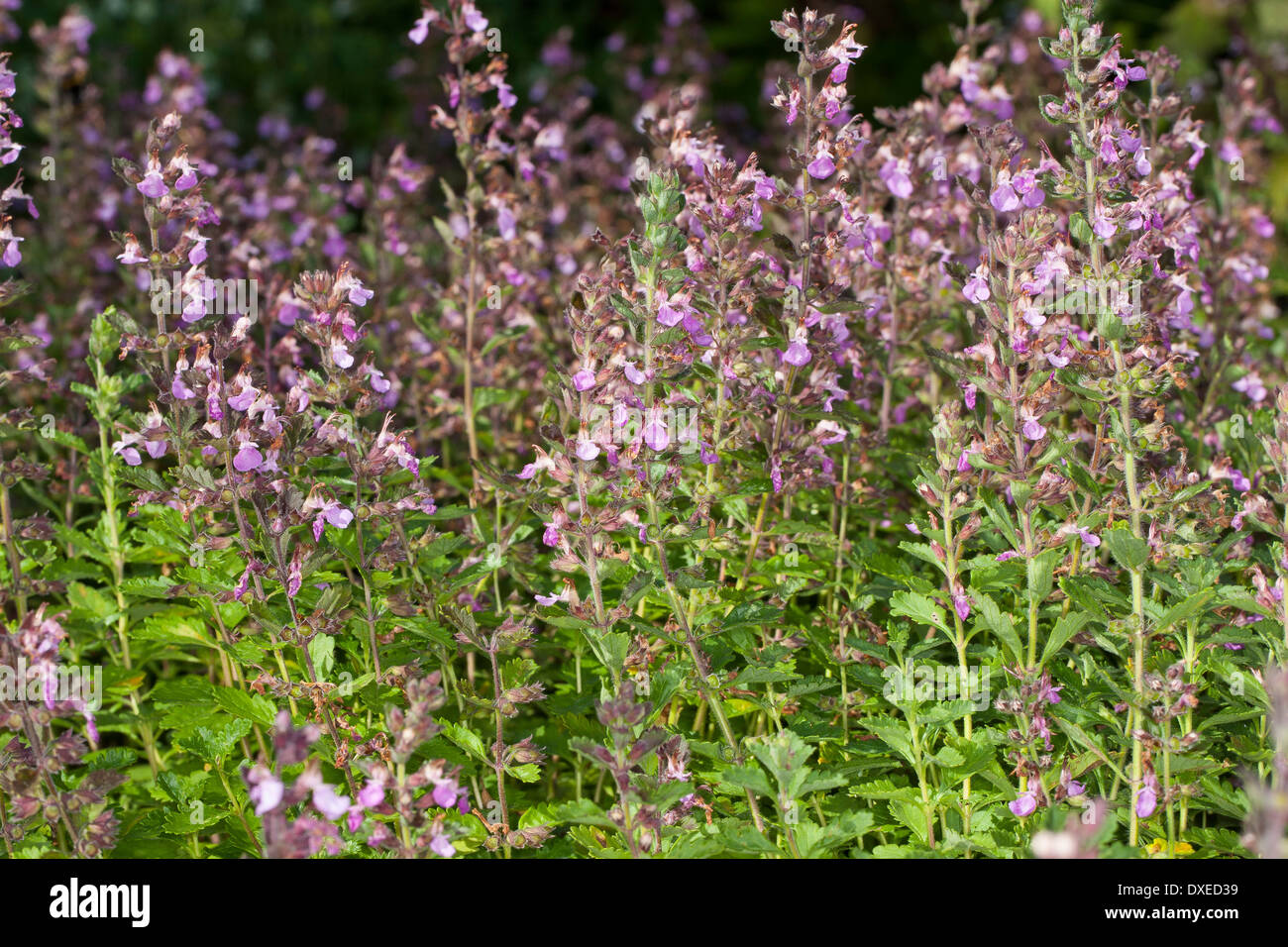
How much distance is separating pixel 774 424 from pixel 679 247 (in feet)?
1.80

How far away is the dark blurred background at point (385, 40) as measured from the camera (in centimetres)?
1005

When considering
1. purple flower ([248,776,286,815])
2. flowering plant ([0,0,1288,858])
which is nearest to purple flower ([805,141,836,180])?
flowering plant ([0,0,1288,858])

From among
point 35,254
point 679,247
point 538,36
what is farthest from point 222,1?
point 679,247

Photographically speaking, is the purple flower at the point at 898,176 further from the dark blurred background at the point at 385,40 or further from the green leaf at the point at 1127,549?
the dark blurred background at the point at 385,40

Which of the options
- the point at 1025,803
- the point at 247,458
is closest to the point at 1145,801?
the point at 1025,803

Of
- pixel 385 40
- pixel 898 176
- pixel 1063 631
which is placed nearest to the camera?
pixel 1063 631

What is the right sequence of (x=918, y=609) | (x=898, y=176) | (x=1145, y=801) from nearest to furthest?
1. (x=1145, y=801)
2. (x=918, y=609)
3. (x=898, y=176)

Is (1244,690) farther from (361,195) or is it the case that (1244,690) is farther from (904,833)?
(361,195)

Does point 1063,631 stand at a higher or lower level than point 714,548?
lower

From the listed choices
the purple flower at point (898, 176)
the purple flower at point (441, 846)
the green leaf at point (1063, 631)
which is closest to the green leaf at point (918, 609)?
the green leaf at point (1063, 631)

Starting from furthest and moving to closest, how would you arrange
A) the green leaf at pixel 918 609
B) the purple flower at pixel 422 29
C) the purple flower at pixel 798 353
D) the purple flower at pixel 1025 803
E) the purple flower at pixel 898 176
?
the purple flower at pixel 422 29, the purple flower at pixel 898 176, the purple flower at pixel 798 353, the green leaf at pixel 918 609, the purple flower at pixel 1025 803

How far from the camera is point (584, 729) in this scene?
11.8ft

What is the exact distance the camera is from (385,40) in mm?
11758

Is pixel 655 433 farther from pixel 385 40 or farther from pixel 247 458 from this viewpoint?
pixel 385 40
